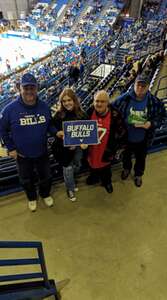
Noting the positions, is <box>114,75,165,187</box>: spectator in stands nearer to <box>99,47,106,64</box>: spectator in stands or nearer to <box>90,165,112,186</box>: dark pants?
<box>90,165,112,186</box>: dark pants

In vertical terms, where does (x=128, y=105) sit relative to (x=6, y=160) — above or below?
above

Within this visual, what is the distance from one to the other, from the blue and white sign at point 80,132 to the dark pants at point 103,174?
1.68 ft

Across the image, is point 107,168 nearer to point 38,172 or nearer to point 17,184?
point 38,172

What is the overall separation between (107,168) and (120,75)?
7.16 metres

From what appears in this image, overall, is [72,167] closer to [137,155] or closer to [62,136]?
[62,136]

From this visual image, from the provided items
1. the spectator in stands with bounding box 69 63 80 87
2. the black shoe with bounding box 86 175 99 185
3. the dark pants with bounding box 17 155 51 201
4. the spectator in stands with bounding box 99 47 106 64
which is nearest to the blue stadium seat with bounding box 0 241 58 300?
the dark pants with bounding box 17 155 51 201

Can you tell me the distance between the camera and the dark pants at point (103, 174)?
2.92 metres

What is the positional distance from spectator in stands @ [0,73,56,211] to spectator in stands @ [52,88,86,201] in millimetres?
98

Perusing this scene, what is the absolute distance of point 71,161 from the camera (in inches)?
107

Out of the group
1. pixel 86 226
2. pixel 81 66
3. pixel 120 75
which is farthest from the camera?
pixel 81 66

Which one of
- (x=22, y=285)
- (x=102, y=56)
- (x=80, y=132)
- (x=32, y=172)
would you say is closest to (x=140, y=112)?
(x=80, y=132)

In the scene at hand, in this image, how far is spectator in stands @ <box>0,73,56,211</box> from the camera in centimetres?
229

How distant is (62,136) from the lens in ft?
8.20

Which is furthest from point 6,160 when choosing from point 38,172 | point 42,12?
point 42,12
